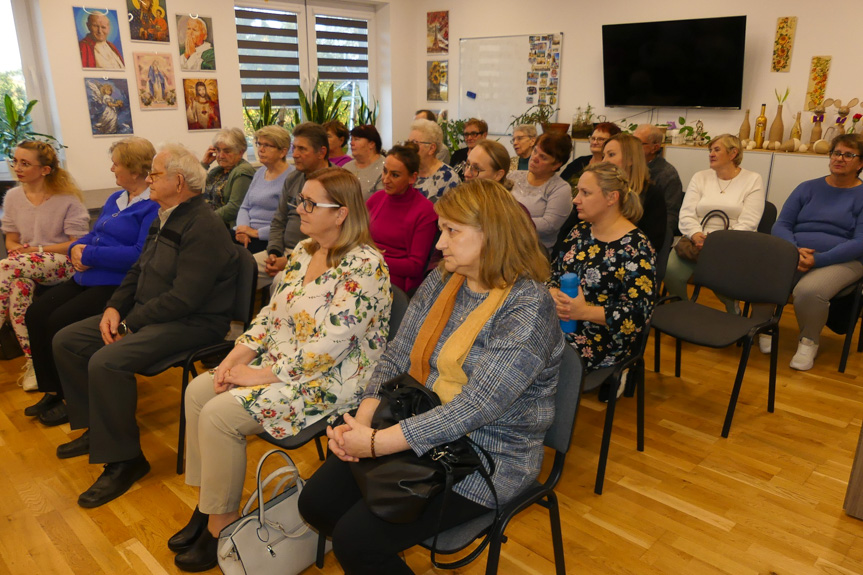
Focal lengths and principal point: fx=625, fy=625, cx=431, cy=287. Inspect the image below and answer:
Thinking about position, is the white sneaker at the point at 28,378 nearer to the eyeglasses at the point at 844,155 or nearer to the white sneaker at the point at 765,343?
the white sneaker at the point at 765,343

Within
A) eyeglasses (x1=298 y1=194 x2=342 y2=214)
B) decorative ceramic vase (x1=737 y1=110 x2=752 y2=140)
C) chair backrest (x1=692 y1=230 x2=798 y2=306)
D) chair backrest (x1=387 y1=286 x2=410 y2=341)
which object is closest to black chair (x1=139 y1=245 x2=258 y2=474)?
eyeglasses (x1=298 y1=194 x2=342 y2=214)

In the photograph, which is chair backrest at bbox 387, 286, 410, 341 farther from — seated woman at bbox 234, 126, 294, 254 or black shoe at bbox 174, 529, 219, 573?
seated woman at bbox 234, 126, 294, 254

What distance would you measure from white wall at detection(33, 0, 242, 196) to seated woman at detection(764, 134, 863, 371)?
17.6 ft

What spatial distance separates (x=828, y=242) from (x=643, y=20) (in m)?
3.38

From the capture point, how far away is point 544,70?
6.92 meters

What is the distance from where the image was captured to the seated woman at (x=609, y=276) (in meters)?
2.48

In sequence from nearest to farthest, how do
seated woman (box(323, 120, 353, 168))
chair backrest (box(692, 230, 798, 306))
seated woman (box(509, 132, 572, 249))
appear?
chair backrest (box(692, 230, 798, 306)) < seated woman (box(509, 132, 572, 249)) < seated woman (box(323, 120, 353, 168))

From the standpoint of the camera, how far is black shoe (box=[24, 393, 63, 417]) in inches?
123

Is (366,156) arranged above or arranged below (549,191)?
above

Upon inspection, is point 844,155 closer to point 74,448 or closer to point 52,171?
point 74,448

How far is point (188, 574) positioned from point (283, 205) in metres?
2.33

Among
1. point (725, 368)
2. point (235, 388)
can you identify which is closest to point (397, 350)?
point (235, 388)

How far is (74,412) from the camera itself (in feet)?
9.18

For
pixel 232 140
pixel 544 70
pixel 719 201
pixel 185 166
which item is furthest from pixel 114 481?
pixel 544 70
